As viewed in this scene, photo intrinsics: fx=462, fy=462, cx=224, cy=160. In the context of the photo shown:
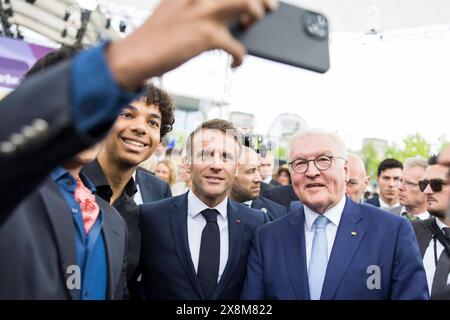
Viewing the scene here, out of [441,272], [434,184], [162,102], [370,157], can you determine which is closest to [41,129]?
[162,102]

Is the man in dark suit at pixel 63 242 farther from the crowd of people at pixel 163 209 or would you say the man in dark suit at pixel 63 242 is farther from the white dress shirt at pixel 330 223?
the white dress shirt at pixel 330 223

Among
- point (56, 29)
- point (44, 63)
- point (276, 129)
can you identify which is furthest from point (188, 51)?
point (276, 129)

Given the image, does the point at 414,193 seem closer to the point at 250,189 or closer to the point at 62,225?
the point at 250,189

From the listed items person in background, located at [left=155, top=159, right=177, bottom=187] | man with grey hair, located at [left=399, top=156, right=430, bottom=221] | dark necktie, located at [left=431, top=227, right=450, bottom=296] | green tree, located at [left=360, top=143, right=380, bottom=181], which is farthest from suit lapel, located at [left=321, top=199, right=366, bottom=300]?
green tree, located at [left=360, top=143, right=380, bottom=181]

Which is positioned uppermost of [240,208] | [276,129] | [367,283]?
[276,129]

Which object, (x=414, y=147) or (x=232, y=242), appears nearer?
(x=232, y=242)

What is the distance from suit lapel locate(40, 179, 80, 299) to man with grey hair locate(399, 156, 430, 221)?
416cm

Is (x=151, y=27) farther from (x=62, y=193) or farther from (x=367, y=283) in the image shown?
(x=367, y=283)

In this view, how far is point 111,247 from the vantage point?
4.85ft

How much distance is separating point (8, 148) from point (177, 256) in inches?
65.6

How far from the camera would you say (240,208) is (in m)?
2.62

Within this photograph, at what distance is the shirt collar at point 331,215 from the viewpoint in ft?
7.39

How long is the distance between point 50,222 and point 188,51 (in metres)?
0.69
